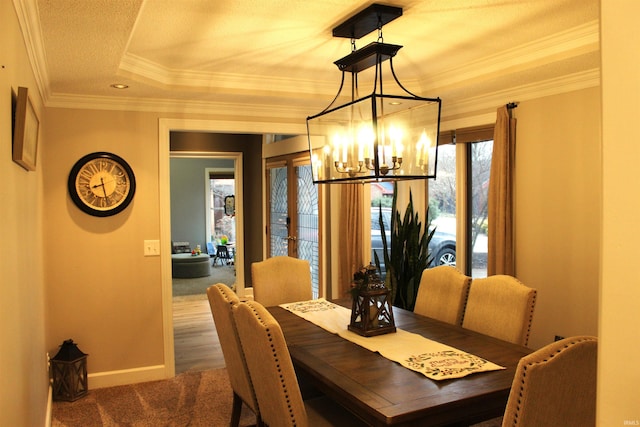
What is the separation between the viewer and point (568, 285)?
3408mm

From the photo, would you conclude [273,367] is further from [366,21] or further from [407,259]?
[407,259]

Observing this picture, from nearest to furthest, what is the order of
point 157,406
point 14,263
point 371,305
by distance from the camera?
point 14,263 → point 371,305 → point 157,406

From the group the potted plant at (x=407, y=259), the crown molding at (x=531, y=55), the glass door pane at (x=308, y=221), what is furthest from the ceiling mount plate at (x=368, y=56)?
the glass door pane at (x=308, y=221)

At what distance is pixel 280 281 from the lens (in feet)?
12.4

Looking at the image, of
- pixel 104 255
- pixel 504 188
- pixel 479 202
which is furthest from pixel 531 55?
pixel 104 255

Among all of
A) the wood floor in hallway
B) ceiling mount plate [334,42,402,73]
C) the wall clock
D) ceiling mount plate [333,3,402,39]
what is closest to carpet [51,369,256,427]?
the wood floor in hallway

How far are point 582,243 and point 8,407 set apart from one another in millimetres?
3195

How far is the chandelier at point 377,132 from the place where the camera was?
254 centimetres

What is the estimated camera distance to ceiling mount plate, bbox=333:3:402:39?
2.55 m

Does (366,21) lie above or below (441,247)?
above

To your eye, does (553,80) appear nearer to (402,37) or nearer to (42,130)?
(402,37)

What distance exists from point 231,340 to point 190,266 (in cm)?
689

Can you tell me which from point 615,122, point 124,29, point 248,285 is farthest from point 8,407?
point 248,285

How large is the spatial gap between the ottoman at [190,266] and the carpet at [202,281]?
0.34ft
